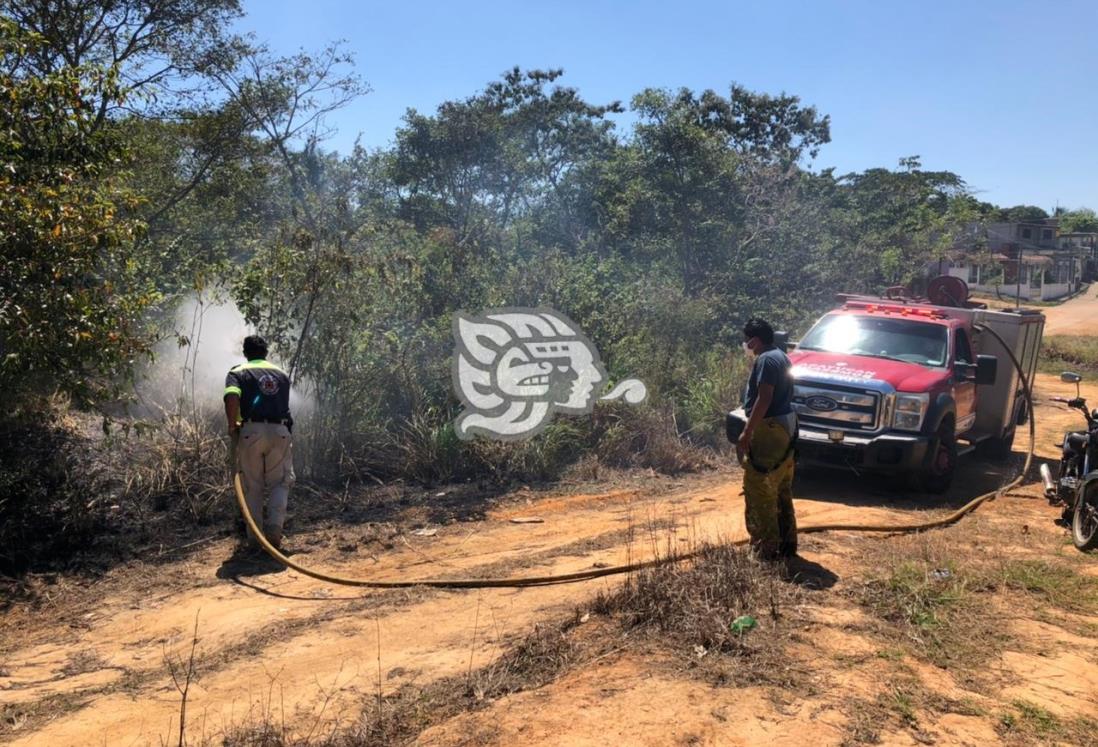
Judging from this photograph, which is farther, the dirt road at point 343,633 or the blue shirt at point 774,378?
the blue shirt at point 774,378

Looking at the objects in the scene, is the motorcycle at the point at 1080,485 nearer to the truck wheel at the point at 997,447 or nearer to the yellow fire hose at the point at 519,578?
the yellow fire hose at the point at 519,578

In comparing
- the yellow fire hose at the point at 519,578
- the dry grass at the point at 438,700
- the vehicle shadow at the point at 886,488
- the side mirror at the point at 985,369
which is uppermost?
the side mirror at the point at 985,369

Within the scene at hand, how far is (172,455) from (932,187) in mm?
42923

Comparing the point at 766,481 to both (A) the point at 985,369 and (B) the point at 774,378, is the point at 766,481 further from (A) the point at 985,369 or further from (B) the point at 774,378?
(A) the point at 985,369

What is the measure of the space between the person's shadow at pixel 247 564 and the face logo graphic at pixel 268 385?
143 cm

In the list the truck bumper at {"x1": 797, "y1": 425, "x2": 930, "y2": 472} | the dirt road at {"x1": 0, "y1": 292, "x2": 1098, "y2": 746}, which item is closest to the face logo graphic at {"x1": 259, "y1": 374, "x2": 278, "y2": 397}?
the dirt road at {"x1": 0, "y1": 292, "x2": 1098, "y2": 746}

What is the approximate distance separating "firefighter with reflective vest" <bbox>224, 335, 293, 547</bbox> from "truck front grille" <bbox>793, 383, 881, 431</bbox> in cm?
516

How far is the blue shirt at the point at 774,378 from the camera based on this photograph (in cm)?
600

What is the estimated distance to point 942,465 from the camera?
9242 millimetres

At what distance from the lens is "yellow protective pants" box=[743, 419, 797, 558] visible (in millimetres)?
6102

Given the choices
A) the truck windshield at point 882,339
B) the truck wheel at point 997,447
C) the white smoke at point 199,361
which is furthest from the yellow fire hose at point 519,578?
the truck wheel at point 997,447

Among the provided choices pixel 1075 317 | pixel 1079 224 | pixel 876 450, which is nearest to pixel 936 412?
pixel 876 450

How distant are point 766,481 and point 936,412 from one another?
380cm

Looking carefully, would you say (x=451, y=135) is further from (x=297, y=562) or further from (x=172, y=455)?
(x=297, y=562)
